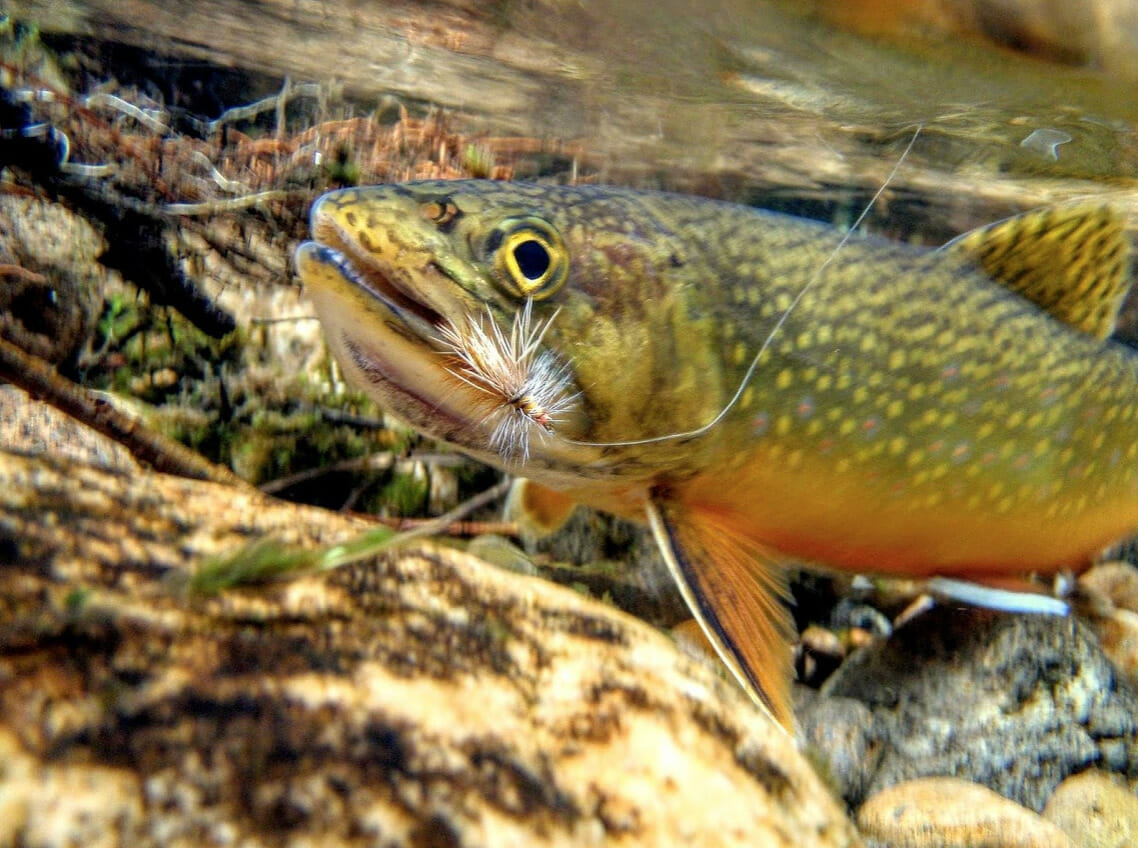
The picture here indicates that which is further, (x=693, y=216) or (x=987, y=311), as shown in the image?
(x=987, y=311)

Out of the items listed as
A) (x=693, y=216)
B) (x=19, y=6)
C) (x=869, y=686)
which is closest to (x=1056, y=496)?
(x=869, y=686)

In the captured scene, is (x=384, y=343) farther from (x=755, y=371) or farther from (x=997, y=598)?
(x=997, y=598)

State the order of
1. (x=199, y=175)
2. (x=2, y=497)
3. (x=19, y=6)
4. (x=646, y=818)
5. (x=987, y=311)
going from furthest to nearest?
1. (x=19, y=6)
2. (x=199, y=175)
3. (x=987, y=311)
4. (x=2, y=497)
5. (x=646, y=818)

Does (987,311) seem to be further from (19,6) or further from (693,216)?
(19,6)

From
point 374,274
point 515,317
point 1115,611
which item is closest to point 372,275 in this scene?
point 374,274

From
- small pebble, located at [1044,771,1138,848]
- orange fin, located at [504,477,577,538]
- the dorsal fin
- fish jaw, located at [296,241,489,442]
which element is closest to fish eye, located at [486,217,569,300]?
fish jaw, located at [296,241,489,442]

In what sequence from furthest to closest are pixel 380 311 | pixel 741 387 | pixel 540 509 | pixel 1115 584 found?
1. pixel 1115 584
2. pixel 540 509
3. pixel 741 387
4. pixel 380 311

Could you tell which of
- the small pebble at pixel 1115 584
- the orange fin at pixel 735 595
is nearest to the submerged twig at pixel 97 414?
the orange fin at pixel 735 595

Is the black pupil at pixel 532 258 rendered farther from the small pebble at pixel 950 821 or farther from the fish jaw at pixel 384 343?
the small pebble at pixel 950 821
